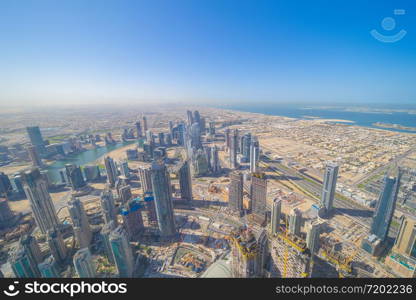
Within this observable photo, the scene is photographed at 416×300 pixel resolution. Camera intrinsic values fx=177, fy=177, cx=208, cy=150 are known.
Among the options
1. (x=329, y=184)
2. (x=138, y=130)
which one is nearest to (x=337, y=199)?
(x=329, y=184)

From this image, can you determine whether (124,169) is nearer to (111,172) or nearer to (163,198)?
(111,172)

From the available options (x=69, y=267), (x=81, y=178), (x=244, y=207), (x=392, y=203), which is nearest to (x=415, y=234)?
(x=392, y=203)

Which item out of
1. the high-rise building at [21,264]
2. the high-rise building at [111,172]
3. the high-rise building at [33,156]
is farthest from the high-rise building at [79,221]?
the high-rise building at [33,156]

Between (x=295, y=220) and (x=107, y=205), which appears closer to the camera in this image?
(x=295, y=220)

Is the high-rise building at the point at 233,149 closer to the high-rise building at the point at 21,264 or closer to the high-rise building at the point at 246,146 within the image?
the high-rise building at the point at 246,146

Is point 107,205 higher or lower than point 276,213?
higher

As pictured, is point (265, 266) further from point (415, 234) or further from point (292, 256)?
point (415, 234)

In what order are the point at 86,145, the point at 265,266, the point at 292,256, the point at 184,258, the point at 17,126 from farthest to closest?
the point at 17,126, the point at 86,145, the point at 184,258, the point at 265,266, the point at 292,256
